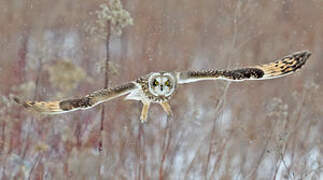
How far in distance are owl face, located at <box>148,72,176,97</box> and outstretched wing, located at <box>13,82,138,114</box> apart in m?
0.08

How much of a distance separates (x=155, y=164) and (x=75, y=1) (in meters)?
2.22

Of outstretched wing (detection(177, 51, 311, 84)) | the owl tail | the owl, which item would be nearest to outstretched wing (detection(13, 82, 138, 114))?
the owl

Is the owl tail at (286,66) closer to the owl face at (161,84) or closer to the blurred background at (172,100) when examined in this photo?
the blurred background at (172,100)

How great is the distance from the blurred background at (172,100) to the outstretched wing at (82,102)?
0.24ft

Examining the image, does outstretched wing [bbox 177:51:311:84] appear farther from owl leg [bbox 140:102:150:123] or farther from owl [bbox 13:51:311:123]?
owl leg [bbox 140:102:150:123]

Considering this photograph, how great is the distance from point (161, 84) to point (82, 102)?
0.36 metres

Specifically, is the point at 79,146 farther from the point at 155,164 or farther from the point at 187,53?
the point at 187,53

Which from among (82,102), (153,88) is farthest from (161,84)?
(82,102)

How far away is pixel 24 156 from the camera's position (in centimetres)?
295

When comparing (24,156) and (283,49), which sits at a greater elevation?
(283,49)

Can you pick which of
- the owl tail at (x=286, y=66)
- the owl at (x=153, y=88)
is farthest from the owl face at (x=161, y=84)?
the owl tail at (x=286, y=66)

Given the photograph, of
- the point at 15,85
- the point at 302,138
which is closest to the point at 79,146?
the point at 15,85

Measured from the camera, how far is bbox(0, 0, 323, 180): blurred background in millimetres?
2578

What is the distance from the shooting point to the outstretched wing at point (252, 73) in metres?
2.41
